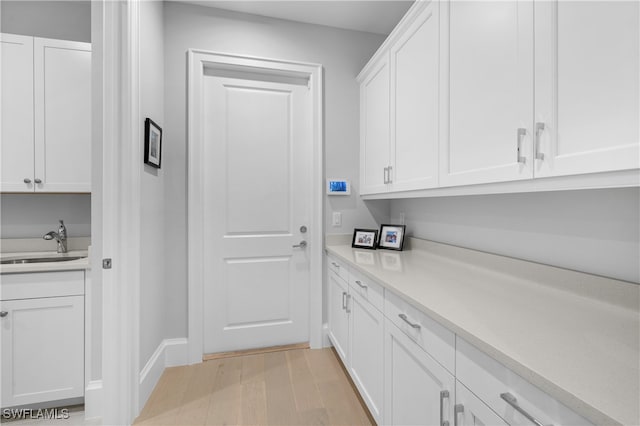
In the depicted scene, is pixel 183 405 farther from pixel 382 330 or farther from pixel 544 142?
pixel 544 142

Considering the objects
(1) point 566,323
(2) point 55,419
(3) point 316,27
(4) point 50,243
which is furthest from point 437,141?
(4) point 50,243

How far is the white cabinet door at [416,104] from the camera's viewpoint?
1.41m

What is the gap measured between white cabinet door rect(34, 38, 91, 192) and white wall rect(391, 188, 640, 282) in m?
2.46

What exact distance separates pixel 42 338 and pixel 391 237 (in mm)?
2244

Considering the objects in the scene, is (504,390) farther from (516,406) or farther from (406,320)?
(406,320)

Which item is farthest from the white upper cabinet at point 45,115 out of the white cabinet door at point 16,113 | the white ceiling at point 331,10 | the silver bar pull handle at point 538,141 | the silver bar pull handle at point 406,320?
the silver bar pull handle at point 538,141

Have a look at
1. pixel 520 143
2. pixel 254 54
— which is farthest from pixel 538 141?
pixel 254 54

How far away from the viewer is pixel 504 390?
2.19 feet

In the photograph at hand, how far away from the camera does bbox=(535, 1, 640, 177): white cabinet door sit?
0.67 m

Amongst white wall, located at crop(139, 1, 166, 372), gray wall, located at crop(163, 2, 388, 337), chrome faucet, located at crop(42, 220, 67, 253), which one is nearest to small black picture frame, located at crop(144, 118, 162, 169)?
white wall, located at crop(139, 1, 166, 372)

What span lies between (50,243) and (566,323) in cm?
293

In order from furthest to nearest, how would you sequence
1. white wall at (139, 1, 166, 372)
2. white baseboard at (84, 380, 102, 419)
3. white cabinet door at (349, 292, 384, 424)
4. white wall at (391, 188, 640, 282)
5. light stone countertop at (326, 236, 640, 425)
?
white wall at (139, 1, 166, 372)
white baseboard at (84, 380, 102, 419)
white cabinet door at (349, 292, 384, 424)
white wall at (391, 188, 640, 282)
light stone countertop at (326, 236, 640, 425)

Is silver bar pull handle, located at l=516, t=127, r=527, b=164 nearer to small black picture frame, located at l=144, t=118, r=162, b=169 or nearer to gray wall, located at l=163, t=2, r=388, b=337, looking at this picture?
gray wall, located at l=163, t=2, r=388, b=337

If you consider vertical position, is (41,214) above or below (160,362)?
above
